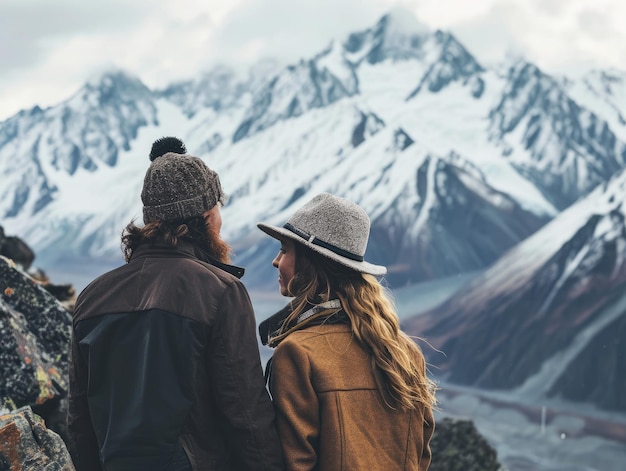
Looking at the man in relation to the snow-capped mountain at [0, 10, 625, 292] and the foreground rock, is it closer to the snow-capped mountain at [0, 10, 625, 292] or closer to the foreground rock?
the foreground rock

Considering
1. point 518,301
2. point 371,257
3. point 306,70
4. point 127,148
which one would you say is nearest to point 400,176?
point 371,257

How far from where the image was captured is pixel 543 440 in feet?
251

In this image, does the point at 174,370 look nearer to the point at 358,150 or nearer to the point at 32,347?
the point at 32,347

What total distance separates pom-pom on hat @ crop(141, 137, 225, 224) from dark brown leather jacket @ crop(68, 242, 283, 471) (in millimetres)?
234

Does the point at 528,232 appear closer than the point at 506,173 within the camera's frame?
Yes

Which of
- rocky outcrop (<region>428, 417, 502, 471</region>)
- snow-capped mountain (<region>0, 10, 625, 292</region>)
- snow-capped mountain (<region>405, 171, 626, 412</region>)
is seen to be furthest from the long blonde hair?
snow-capped mountain (<region>0, 10, 625, 292</region>)

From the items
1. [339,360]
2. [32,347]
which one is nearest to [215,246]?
[339,360]

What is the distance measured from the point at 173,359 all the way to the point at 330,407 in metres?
0.73

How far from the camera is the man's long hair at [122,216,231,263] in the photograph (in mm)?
3818

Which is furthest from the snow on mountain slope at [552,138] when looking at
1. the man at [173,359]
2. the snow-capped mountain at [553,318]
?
the man at [173,359]

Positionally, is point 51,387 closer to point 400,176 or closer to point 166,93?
point 400,176

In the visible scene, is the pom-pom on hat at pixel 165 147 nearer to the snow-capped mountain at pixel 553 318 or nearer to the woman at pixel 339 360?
the woman at pixel 339 360

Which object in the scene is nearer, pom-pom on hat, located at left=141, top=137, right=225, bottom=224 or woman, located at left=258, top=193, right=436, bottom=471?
woman, located at left=258, top=193, right=436, bottom=471

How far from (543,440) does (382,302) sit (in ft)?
256
